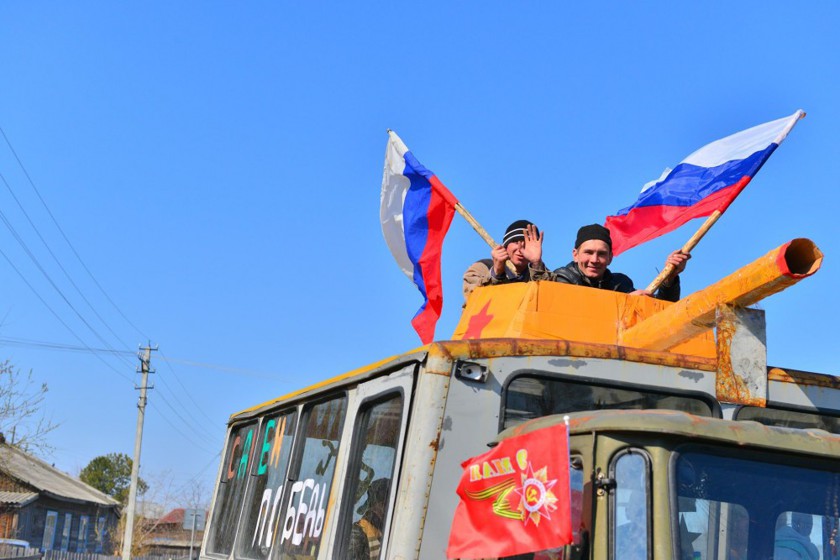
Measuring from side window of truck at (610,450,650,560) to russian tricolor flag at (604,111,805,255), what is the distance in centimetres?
487

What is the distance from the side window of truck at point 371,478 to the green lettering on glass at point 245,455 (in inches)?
109

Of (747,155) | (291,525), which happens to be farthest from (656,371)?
(747,155)

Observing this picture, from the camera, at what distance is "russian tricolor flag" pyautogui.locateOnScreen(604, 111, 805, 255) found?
8281 millimetres

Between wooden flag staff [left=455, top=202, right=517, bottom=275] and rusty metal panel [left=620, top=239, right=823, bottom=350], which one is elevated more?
wooden flag staff [left=455, top=202, right=517, bottom=275]

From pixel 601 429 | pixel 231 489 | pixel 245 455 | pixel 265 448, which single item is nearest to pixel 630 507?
pixel 601 429

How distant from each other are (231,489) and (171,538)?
225 ft

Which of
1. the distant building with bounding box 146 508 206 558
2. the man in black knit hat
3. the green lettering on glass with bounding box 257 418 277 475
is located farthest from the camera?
the distant building with bounding box 146 508 206 558

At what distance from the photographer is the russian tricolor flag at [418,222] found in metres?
8.37

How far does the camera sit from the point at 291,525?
5.87 metres

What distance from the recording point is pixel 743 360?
4629 millimetres

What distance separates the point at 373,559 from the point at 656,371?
1.45 m

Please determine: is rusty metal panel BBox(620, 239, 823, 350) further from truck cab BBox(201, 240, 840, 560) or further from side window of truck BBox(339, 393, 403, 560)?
side window of truck BBox(339, 393, 403, 560)

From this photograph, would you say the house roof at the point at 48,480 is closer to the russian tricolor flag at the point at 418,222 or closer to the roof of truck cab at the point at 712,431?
the russian tricolor flag at the point at 418,222

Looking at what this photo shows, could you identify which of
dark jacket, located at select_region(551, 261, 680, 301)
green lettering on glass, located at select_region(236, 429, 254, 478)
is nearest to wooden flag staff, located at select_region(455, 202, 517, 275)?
A: dark jacket, located at select_region(551, 261, 680, 301)
